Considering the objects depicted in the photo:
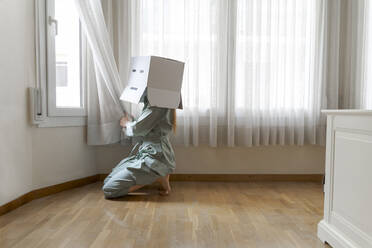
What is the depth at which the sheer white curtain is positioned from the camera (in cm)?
286

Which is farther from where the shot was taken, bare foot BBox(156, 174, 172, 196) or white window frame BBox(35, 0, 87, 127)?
bare foot BBox(156, 174, 172, 196)

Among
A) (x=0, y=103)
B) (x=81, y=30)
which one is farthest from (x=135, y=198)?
(x=81, y=30)

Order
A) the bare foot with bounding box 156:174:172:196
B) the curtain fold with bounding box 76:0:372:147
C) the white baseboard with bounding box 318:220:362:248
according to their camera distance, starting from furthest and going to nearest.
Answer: the curtain fold with bounding box 76:0:372:147 → the bare foot with bounding box 156:174:172:196 → the white baseboard with bounding box 318:220:362:248

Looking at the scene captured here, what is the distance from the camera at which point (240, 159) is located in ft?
10.1

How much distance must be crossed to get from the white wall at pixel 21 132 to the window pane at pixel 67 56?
10.5 inches

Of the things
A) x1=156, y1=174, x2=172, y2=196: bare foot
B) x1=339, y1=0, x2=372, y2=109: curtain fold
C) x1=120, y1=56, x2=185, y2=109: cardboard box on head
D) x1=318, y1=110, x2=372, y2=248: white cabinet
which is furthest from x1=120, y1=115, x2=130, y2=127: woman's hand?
x1=339, y1=0, x2=372, y2=109: curtain fold

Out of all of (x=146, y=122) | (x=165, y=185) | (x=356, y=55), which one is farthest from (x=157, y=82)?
(x=356, y=55)

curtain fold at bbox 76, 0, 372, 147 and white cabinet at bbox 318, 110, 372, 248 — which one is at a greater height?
curtain fold at bbox 76, 0, 372, 147

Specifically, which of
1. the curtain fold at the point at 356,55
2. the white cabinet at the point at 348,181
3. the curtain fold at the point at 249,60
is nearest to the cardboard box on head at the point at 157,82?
the curtain fold at the point at 249,60

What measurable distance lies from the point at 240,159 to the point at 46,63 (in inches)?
74.9

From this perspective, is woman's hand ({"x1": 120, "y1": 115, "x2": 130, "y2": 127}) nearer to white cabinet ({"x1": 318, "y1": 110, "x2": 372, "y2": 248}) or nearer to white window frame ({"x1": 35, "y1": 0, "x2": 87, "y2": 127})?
white window frame ({"x1": 35, "y1": 0, "x2": 87, "y2": 127})

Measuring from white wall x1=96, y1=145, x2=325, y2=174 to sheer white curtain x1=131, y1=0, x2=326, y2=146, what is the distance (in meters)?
0.15

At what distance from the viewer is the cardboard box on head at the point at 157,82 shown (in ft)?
7.67

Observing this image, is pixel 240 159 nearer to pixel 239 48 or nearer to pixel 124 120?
pixel 239 48
